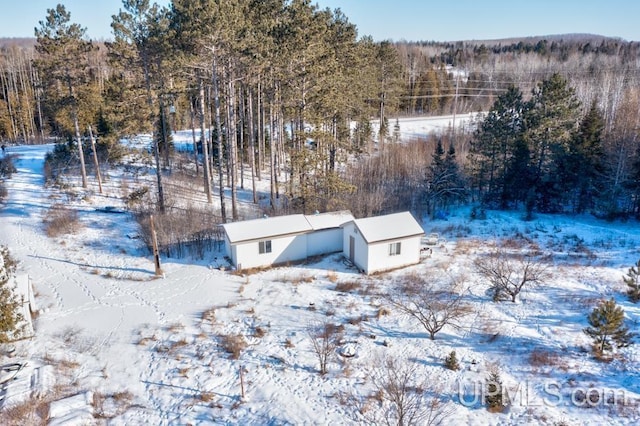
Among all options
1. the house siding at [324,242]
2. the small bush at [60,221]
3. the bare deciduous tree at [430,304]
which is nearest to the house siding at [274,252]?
the house siding at [324,242]

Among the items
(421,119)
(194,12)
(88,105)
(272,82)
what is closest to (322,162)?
(272,82)

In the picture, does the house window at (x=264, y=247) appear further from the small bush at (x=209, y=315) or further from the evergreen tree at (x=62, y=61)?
the evergreen tree at (x=62, y=61)

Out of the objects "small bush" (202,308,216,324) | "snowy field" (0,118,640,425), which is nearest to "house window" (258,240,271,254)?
"snowy field" (0,118,640,425)

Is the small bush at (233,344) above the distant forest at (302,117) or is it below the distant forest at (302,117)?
below

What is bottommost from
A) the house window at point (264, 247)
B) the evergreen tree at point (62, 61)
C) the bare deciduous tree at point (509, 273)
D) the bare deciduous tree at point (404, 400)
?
the bare deciduous tree at point (404, 400)

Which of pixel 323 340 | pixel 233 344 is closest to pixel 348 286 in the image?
pixel 323 340

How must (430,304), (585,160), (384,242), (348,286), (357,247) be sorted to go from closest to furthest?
(430,304) → (348,286) → (384,242) → (357,247) → (585,160)

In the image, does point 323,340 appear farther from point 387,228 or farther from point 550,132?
point 550,132
